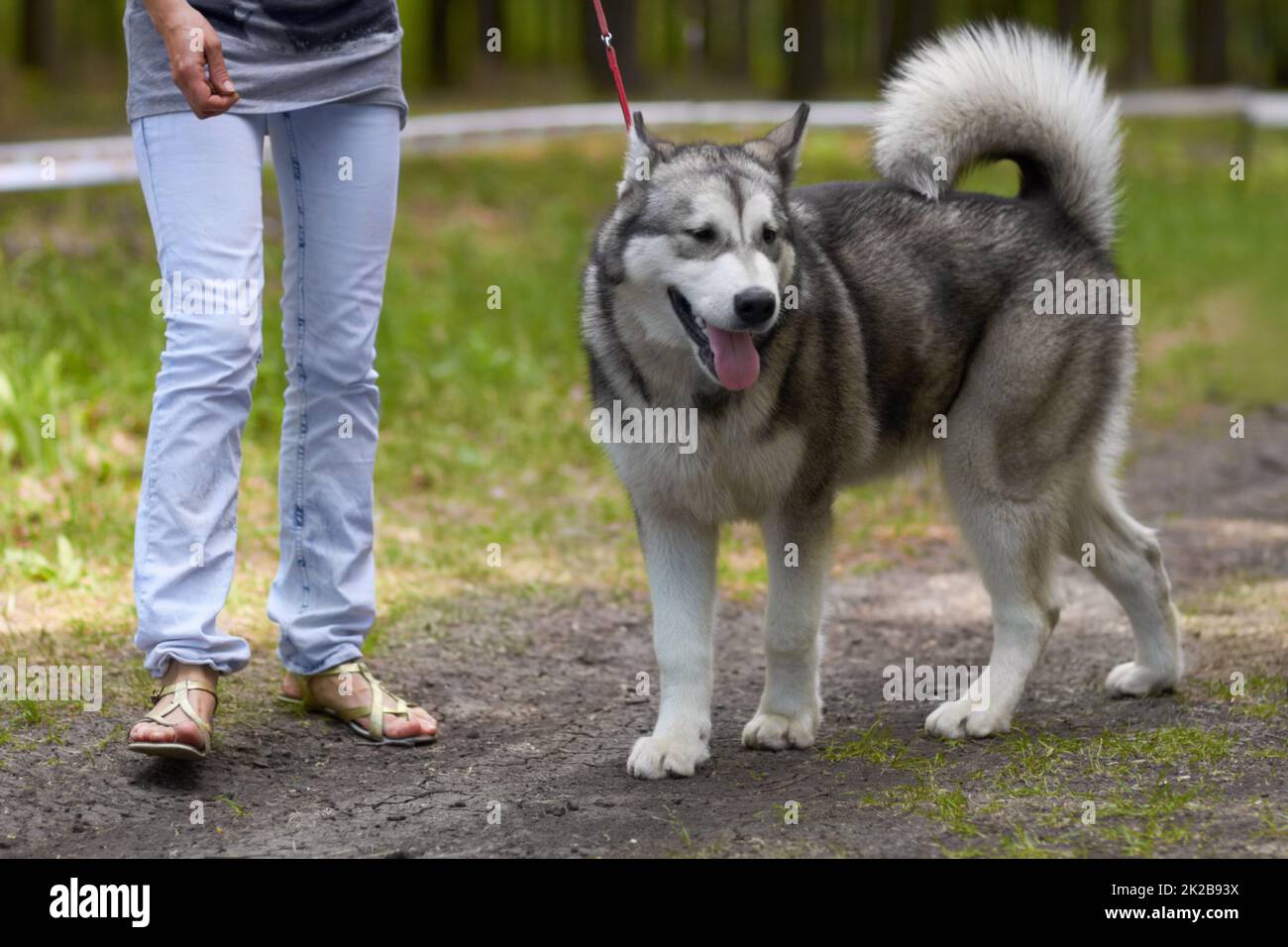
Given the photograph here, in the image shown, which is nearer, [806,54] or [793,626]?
[793,626]

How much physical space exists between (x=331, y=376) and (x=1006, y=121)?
206 centimetres

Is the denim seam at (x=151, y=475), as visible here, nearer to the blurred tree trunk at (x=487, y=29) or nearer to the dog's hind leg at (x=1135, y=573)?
the dog's hind leg at (x=1135, y=573)

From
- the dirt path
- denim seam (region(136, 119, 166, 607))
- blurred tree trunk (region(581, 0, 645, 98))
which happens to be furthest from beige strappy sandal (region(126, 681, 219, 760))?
blurred tree trunk (region(581, 0, 645, 98))

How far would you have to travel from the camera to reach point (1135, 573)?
183 inches

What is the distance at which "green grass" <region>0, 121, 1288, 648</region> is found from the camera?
6059 mm

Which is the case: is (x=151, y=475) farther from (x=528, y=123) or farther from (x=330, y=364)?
(x=528, y=123)

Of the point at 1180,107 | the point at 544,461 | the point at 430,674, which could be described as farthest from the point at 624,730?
the point at 1180,107

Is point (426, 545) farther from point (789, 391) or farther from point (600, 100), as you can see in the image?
point (600, 100)

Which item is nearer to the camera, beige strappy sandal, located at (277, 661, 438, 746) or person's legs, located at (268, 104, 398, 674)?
person's legs, located at (268, 104, 398, 674)

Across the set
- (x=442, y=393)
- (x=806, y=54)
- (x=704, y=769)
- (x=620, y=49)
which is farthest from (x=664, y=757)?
(x=806, y=54)

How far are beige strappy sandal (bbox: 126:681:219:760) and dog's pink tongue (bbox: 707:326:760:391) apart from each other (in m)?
1.47

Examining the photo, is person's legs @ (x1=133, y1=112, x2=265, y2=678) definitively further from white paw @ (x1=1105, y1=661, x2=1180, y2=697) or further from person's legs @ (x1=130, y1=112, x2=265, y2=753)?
white paw @ (x1=1105, y1=661, x2=1180, y2=697)
